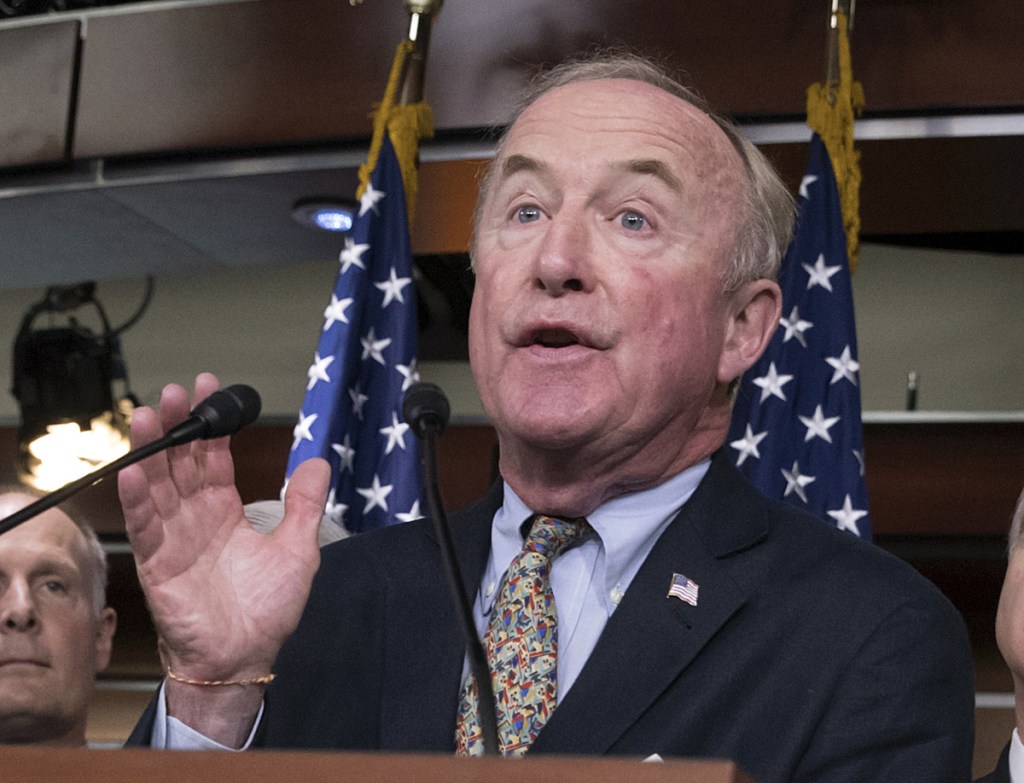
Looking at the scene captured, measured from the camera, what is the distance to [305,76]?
3834mm

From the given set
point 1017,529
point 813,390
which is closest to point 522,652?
point 1017,529

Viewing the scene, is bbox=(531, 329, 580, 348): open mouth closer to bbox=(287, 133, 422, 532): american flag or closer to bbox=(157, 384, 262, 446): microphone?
bbox=(157, 384, 262, 446): microphone

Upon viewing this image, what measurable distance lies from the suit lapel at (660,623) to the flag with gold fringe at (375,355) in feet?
5.16

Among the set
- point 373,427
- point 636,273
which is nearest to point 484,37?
point 373,427

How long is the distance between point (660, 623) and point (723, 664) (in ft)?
0.25

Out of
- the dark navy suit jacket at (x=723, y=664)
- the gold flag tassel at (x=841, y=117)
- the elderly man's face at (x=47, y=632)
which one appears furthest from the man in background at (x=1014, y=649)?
the elderly man's face at (x=47, y=632)

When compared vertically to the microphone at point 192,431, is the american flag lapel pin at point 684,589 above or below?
below

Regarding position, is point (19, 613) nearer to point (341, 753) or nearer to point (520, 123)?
point (520, 123)

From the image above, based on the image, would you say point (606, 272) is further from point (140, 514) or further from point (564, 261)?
point (140, 514)

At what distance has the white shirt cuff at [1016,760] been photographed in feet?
5.92

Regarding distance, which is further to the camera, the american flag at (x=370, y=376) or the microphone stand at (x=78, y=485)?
the american flag at (x=370, y=376)

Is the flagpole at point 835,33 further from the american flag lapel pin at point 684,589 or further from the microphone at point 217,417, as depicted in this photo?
the microphone at point 217,417

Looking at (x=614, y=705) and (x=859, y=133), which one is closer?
(x=614, y=705)

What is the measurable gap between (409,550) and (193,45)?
8.23 feet
